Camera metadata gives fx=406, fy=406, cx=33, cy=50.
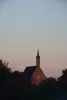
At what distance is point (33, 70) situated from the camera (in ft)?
489

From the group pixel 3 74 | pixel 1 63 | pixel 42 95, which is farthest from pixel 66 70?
pixel 42 95

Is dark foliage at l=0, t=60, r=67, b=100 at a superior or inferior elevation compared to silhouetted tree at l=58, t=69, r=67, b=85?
inferior

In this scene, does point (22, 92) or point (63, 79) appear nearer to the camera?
point (22, 92)

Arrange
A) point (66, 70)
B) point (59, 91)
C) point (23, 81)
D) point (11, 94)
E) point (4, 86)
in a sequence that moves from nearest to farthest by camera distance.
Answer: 1. point (11, 94)
2. point (4, 86)
3. point (59, 91)
4. point (23, 81)
5. point (66, 70)

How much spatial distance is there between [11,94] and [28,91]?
4.68 metres

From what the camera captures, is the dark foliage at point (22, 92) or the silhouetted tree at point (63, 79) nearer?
the dark foliage at point (22, 92)

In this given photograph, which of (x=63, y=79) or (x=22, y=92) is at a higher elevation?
(x=63, y=79)

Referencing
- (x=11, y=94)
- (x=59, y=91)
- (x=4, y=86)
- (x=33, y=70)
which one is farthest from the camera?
(x=33, y=70)

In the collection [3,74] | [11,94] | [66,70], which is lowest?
[11,94]

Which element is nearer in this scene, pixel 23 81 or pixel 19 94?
pixel 19 94

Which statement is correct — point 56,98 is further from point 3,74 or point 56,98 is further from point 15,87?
point 3,74

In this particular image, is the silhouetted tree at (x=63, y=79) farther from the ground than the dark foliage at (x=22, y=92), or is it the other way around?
the silhouetted tree at (x=63, y=79)

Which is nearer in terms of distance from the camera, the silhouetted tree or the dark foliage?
the dark foliage

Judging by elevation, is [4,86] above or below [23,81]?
below
